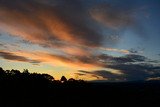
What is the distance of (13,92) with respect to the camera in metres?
107

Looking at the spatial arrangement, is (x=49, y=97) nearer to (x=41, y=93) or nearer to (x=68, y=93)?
(x=41, y=93)

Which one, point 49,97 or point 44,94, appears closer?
point 49,97

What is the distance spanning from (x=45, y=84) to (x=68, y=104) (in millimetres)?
35535

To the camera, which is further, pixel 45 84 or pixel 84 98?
pixel 45 84

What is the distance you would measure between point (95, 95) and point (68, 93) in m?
10.9

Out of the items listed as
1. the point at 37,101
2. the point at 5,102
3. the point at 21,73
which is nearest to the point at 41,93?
the point at 37,101

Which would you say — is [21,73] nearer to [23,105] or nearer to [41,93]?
[41,93]

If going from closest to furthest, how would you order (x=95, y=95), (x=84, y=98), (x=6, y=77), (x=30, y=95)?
1. (x=30, y=95)
2. (x=84, y=98)
3. (x=95, y=95)
4. (x=6, y=77)

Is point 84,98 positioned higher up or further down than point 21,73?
further down

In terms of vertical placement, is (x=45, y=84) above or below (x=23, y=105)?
above

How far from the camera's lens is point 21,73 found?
142375 millimetres

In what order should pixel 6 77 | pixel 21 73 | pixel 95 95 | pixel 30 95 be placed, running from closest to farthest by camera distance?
pixel 30 95
pixel 95 95
pixel 6 77
pixel 21 73

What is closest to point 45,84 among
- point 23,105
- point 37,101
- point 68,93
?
point 68,93

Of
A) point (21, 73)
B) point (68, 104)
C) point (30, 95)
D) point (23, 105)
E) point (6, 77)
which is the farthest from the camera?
point (21, 73)
